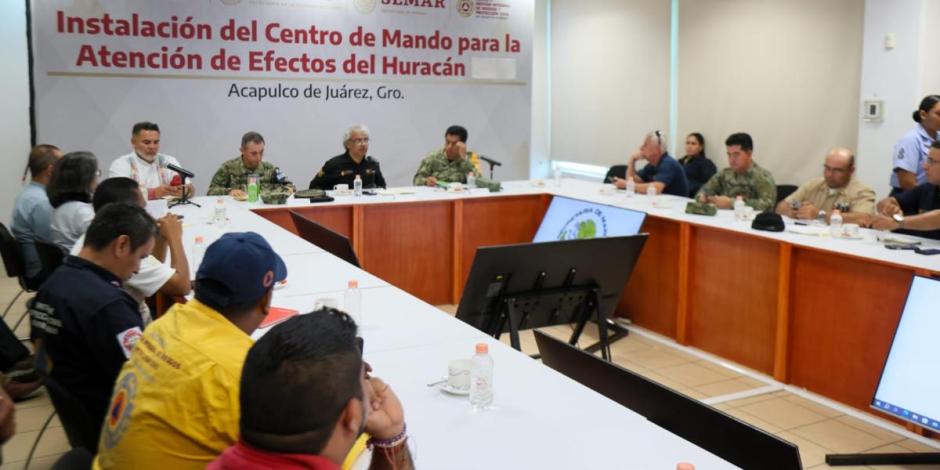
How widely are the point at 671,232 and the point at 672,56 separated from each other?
4087 mm

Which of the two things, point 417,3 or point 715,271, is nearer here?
point 715,271

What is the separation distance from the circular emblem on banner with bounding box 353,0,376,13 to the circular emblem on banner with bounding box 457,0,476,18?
0.91 metres

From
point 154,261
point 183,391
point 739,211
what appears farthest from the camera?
point 739,211

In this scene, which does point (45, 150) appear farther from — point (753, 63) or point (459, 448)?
point (753, 63)

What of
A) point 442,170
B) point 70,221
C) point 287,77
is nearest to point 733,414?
point 70,221

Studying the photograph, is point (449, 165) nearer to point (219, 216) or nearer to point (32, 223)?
point (219, 216)

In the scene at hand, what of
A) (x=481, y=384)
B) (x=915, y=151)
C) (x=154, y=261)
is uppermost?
(x=915, y=151)

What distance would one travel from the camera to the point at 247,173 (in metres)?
6.39

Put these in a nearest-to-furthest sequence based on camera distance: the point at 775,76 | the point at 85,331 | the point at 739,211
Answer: the point at 85,331
the point at 739,211
the point at 775,76

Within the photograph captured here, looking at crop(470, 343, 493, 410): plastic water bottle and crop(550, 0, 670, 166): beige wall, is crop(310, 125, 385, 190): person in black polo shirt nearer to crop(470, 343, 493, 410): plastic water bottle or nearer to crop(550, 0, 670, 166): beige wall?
crop(550, 0, 670, 166): beige wall

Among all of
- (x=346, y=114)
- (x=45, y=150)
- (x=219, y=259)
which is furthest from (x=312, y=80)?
(x=219, y=259)

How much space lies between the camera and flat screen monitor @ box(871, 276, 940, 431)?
3191 mm

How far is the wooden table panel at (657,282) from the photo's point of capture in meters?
5.25

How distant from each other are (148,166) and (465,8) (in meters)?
3.72
